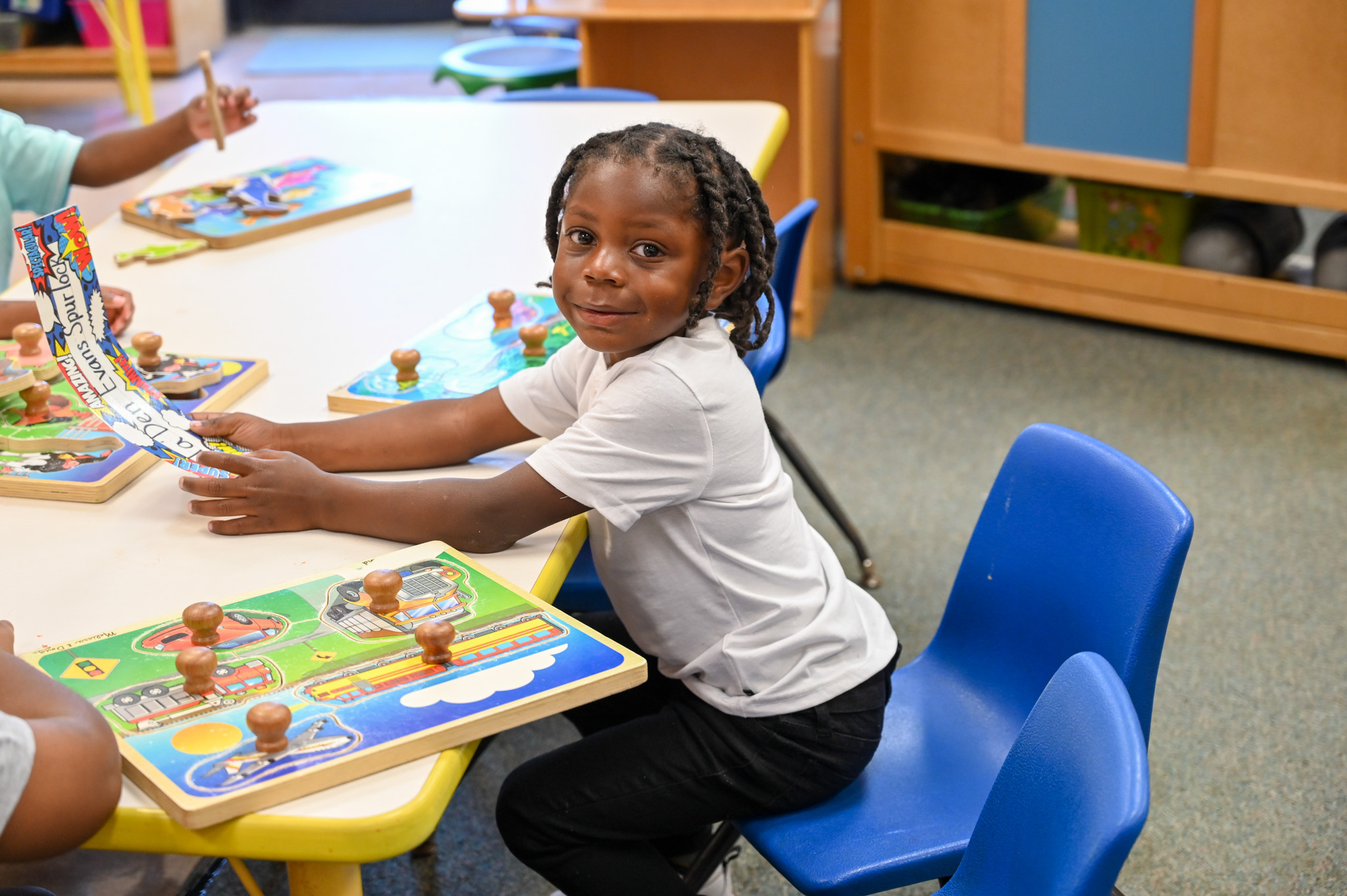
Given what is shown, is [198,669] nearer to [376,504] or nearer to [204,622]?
[204,622]

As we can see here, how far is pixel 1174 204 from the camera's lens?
3.01 meters

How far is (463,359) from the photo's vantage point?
1.39m

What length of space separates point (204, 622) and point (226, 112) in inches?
52.1

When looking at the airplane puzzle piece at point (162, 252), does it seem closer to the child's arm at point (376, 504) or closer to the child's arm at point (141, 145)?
the child's arm at point (141, 145)

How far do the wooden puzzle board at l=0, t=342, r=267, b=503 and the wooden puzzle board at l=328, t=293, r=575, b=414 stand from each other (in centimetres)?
14

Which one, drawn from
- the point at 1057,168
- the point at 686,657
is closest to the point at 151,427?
the point at 686,657

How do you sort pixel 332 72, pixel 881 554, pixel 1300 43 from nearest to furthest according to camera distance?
pixel 881 554 → pixel 1300 43 → pixel 332 72

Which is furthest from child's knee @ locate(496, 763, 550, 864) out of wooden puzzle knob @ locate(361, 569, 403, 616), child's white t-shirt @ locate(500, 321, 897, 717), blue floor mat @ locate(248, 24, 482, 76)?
blue floor mat @ locate(248, 24, 482, 76)

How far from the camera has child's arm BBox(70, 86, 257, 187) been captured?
1956mm

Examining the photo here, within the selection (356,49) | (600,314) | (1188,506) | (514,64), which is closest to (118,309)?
(600,314)

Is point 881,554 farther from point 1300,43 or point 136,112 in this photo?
point 136,112

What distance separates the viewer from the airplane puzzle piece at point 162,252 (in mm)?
1672

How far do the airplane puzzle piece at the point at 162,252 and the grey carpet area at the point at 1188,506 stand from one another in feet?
2.63

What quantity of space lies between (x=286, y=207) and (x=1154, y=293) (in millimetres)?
2111
